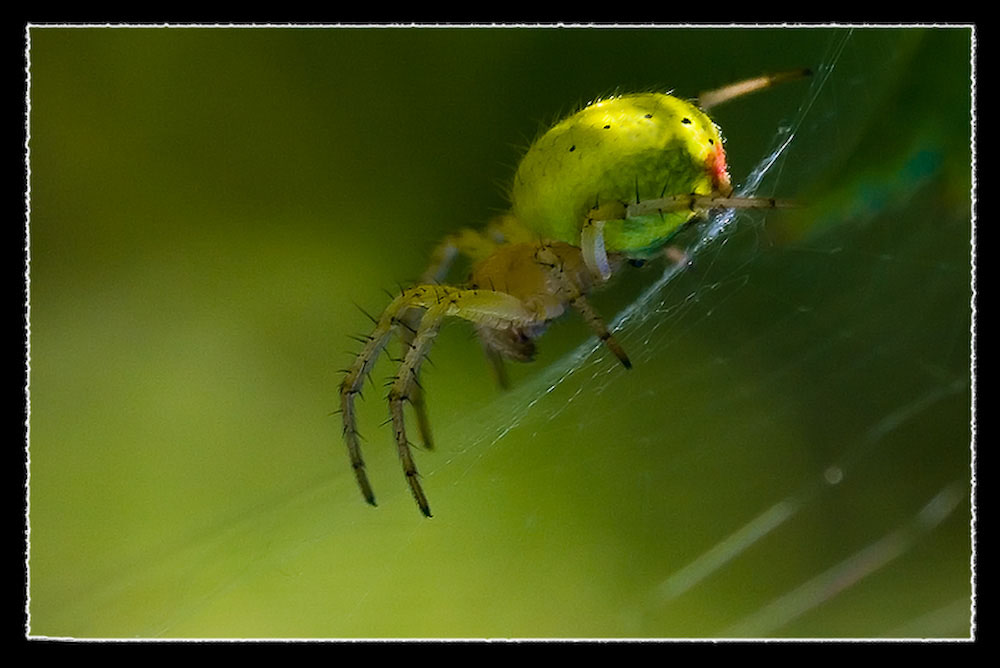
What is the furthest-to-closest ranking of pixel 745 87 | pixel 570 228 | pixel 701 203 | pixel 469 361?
1. pixel 469 361
2. pixel 745 87
3. pixel 570 228
4. pixel 701 203

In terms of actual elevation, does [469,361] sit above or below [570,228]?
below

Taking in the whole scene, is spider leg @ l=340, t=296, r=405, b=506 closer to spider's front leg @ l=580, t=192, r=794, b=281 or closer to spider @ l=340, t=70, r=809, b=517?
spider @ l=340, t=70, r=809, b=517

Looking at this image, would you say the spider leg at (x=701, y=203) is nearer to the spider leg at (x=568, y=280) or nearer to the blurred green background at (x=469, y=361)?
the spider leg at (x=568, y=280)

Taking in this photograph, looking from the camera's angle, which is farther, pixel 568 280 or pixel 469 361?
pixel 469 361

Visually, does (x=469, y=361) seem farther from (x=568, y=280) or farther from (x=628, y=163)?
(x=628, y=163)

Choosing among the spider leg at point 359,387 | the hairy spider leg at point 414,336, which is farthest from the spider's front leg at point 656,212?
the spider leg at point 359,387

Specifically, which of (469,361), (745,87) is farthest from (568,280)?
(469,361)
